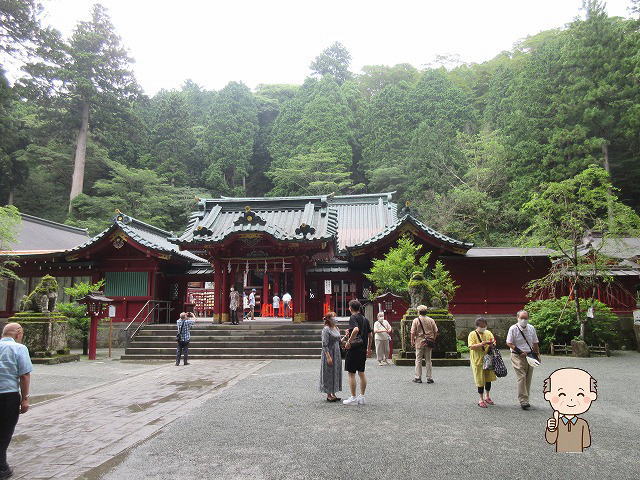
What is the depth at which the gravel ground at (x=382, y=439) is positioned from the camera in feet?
14.6

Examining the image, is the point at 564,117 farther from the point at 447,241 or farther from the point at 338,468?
the point at 338,468

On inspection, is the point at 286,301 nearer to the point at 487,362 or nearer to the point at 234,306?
the point at 234,306

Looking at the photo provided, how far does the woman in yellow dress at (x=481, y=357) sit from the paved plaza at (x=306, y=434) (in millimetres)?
314

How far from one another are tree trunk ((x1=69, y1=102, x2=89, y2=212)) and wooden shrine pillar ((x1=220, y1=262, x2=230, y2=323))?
23297 millimetres

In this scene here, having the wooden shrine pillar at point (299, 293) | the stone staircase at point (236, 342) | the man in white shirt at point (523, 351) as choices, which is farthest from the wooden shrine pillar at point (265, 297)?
the man in white shirt at point (523, 351)

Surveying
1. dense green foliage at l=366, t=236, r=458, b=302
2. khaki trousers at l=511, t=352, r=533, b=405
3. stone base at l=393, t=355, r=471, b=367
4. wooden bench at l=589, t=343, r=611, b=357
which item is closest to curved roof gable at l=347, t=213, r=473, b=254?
dense green foliage at l=366, t=236, r=458, b=302

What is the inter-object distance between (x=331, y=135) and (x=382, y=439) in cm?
3869

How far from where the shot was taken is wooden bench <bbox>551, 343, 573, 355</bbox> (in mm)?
14719

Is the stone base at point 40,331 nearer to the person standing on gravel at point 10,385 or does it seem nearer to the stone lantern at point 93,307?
the stone lantern at point 93,307

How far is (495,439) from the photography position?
5.41 metres

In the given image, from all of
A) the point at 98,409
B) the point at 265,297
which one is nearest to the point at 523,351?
the point at 98,409

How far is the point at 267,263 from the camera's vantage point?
1817 centimetres

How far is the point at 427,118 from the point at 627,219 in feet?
88.8

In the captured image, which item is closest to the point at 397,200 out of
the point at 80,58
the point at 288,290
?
the point at 288,290
